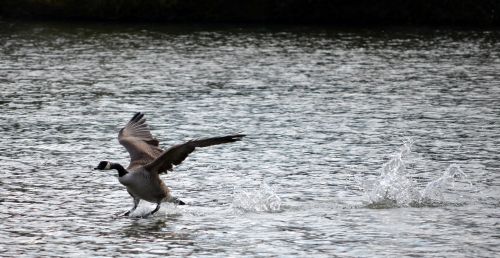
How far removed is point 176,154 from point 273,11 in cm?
5742

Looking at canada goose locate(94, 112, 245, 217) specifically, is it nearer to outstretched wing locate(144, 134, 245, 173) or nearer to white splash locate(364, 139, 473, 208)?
outstretched wing locate(144, 134, 245, 173)

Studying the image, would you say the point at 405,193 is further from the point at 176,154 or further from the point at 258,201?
the point at 176,154

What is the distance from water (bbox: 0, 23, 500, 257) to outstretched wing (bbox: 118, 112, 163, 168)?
3.13 ft

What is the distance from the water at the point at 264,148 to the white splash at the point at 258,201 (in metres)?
0.04

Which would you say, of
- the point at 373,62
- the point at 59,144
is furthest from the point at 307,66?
the point at 59,144

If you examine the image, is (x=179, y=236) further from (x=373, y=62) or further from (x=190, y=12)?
(x=190, y=12)

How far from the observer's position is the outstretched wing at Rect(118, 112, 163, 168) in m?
18.0

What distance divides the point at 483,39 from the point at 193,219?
44.7 metres

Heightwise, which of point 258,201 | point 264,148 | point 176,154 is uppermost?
point 176,154

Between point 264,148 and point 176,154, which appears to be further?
point 264,148

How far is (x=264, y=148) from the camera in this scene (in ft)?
83.3

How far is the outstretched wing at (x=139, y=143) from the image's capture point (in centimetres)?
1798

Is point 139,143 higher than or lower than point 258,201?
higher

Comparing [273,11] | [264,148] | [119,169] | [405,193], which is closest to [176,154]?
[119,169]
